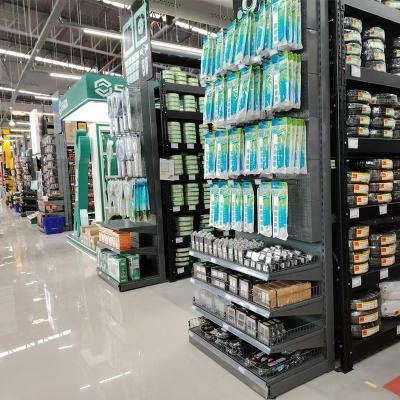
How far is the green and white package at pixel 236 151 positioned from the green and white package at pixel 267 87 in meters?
0.26

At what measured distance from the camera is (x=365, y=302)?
2.54 meters

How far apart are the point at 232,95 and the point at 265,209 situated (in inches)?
32.6

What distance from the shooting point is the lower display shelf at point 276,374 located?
85.1 inches

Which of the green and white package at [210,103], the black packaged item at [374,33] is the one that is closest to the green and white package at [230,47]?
the green and white package at [210,103]

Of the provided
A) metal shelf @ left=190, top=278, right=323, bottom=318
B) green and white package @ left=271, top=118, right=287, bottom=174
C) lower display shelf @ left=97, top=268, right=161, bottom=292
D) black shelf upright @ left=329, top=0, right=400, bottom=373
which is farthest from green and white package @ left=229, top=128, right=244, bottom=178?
lower display shelf @ left=97, top=268, right=161, bottom=292

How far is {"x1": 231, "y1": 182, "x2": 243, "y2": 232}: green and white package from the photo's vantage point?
8.09 ft

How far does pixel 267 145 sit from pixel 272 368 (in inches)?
56.9

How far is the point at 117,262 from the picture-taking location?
443cm

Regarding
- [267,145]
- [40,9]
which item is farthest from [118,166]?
[40,9]

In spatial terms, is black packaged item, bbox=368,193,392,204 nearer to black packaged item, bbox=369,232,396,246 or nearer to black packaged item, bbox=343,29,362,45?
black packaged item, bbox=369,232,396,246

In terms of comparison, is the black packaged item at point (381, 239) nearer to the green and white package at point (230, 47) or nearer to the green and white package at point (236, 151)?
the green and white package at point (236, 151)

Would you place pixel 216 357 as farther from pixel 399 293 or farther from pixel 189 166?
pixel 189 166

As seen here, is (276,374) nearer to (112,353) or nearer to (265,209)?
(265,209)

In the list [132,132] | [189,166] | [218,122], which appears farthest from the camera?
[189,166]
